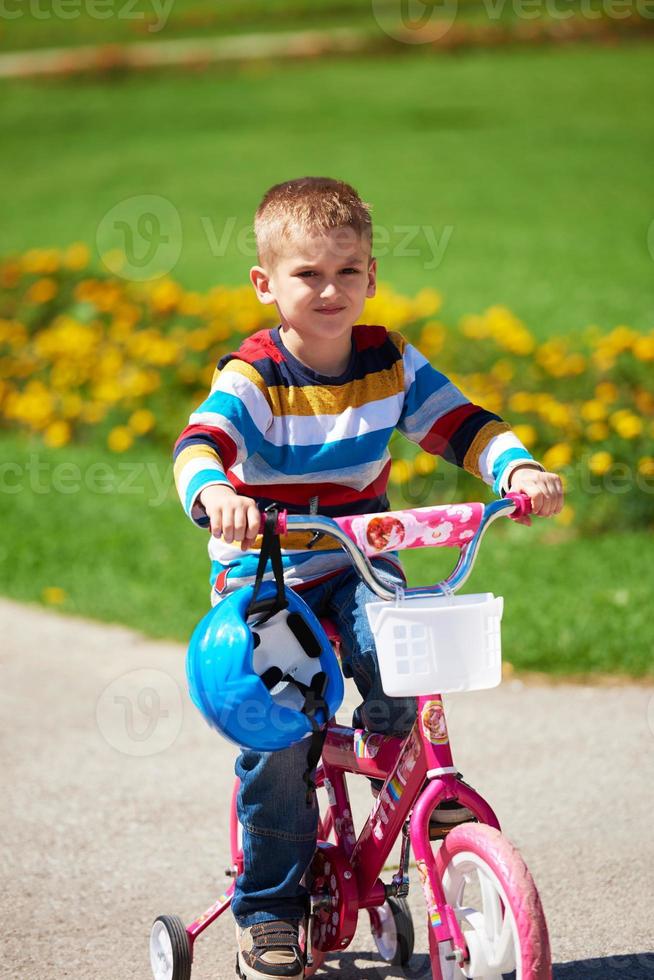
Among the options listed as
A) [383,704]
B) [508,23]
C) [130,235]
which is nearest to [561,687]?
[383,704]

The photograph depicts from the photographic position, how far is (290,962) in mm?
2330

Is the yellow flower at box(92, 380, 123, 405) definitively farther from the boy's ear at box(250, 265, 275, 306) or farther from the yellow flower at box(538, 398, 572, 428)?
the boy's ear at box(250, 265, 275, 306)

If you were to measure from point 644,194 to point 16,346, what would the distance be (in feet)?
27.5

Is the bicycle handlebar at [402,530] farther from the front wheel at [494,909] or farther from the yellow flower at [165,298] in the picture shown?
the yellow flower at [165,298]

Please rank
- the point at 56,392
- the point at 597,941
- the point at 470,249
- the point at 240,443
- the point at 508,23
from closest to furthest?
the point at 240,443 < the point at 597,941 < the point at 56,392 < the point at 470,249 < the point at 508,23

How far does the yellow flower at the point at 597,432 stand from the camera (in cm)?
539

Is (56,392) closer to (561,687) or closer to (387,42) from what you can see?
(561,687)

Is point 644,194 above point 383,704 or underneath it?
above

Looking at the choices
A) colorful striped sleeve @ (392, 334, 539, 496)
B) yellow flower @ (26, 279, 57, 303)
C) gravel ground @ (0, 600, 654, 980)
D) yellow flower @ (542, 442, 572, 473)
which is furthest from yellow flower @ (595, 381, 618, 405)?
yellow flower @ (26, 279, 57, 303)

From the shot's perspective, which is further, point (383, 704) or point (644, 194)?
point (644, 194)

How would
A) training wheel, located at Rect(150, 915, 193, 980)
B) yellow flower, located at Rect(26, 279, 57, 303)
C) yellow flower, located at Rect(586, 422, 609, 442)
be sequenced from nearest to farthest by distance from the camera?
training wheel, located at Rect(150, 915, 193, 980), yellow flower, located at Rect(586, 422, 609, 442), yellow flower, located at Rect(26, 279, 57, 303)

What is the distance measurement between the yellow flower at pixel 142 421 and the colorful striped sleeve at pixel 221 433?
4225mm

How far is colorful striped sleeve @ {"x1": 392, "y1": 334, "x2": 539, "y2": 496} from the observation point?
2.45 m

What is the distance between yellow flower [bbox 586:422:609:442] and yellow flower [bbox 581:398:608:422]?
3 centimetres
